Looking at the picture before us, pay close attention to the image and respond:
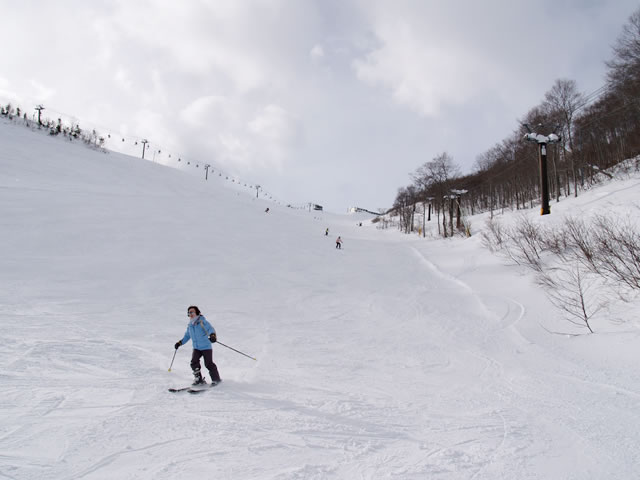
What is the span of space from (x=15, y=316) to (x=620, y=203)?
23740 mm

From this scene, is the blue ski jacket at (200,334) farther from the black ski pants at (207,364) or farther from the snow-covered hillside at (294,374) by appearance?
the snow-covered hillside at (294,374)

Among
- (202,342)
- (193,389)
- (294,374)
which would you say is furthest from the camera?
(294,374)

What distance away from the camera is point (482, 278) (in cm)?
1579

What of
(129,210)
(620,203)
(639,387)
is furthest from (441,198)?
(639,387)

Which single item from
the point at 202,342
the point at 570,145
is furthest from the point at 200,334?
the point at 570,145

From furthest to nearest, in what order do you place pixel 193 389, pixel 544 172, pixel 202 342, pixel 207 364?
pixel 544 172
pixel 202 342
pixel 207 364
pixel 193 389

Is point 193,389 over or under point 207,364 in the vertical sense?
under

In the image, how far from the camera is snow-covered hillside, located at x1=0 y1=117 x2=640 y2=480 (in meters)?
3.63

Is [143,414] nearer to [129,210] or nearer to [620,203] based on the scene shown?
[620,203]

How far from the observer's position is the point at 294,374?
6484 millimetres

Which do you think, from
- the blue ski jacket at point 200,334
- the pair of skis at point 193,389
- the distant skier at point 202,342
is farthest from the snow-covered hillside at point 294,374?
the blue ski jacket at point 200,334

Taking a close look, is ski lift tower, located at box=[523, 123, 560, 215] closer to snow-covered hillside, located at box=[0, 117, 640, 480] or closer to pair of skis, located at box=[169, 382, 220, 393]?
snow-covered hillside, located at box=[0, 117, 640, 480]

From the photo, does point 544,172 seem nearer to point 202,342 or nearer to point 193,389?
point 202,342

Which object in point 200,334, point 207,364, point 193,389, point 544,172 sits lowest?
point 193,389
